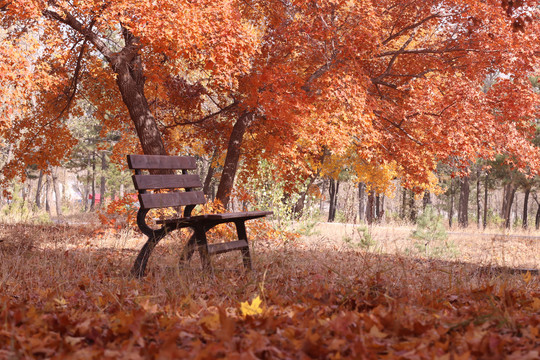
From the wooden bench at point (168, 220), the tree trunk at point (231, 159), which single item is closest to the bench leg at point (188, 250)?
the wooden bench at point (168, 220)

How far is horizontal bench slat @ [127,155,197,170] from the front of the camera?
4.59 metres

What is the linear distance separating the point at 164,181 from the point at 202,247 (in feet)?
2.87

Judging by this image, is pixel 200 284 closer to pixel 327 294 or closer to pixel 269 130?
pixel 327 294

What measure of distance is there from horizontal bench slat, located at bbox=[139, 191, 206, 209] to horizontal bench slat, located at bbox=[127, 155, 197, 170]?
295mm

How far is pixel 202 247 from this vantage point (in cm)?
445

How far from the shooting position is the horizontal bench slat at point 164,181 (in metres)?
4.50

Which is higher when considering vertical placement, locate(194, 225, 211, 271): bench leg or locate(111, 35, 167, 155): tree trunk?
locate(111, 35, 167, 155): tree trunk

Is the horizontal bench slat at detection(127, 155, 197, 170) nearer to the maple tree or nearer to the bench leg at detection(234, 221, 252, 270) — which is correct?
the bench leg at detection(234, 221, 252, 270)

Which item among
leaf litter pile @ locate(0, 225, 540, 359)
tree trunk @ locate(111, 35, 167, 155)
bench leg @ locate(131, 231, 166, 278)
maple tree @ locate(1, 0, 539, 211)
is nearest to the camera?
leaf litter pile @ locate(0, 225, 540, 359)

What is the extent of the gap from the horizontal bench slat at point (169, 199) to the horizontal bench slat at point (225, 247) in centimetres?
58

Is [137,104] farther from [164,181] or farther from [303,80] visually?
[164,181]

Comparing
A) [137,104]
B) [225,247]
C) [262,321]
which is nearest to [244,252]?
[225,247]

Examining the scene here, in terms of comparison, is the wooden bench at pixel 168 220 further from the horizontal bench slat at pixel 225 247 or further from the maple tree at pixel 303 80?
the maple tree at pixel 303 80

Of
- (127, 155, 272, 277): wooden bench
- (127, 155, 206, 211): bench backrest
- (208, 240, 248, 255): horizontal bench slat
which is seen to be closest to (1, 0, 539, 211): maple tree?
(127, 155, 206, 211): bench backrest
